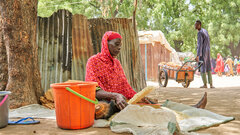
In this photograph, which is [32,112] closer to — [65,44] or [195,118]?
[65,44]

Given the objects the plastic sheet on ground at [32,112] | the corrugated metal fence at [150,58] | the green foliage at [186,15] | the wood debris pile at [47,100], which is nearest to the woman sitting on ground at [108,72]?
the plastic sheet on ground at [32,112]

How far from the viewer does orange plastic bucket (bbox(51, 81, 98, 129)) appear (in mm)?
1955

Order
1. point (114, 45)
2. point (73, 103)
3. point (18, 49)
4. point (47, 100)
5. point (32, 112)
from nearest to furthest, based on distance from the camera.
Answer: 1. point (73, 103)
2. point (114, 45)
3. point (32, 112)
4. point (18, 49)
5. point (47, 100)

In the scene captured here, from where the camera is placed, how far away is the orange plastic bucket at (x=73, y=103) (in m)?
1.96

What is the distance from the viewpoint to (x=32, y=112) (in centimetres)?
293

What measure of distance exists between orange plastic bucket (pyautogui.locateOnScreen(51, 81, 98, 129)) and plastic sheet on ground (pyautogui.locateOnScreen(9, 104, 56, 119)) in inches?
29.2

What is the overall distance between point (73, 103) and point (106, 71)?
89cm

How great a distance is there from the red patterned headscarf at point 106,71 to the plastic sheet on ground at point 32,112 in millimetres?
753

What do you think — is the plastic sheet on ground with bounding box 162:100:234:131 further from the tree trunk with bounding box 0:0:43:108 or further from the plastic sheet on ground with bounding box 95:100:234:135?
the tree trunk with bounding box 0:0:43:108

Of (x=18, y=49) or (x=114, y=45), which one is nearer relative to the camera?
(x=114, y=45)

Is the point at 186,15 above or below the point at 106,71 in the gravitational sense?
above

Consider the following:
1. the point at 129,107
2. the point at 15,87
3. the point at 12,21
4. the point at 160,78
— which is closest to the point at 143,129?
the point at 129,107

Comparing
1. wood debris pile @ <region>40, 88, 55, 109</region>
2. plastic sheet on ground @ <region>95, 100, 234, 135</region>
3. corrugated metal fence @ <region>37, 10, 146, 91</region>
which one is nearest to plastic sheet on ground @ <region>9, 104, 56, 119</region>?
wood debris pile @ <region>40, 88, 55, 109</region>

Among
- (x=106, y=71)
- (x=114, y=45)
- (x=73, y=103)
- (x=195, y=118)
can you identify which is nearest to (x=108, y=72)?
(x=106, y=71)
